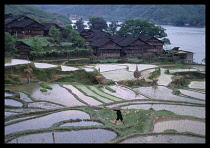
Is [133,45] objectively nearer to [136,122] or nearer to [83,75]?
[83,75]

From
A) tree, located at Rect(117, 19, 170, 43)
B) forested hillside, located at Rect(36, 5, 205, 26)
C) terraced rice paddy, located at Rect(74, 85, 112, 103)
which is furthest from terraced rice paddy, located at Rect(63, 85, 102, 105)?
forested hillside, located at Rect(36, 5, 205, 26)

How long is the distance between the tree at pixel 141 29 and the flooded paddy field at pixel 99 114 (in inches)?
1301

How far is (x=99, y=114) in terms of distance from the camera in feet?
50.6

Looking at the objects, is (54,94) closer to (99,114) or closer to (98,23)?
(99,114)

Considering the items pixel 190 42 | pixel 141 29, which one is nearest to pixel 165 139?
pixel 141 29

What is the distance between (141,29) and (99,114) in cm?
4583

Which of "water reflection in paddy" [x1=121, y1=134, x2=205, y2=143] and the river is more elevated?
the river

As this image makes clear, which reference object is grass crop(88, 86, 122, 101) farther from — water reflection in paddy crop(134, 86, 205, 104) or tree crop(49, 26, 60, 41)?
tree crop(49, 26, 60, 41)

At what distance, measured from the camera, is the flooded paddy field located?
11509 millimetres

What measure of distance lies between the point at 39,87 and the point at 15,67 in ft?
12.9

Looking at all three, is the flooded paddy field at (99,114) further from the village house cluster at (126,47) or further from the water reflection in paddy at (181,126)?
the village house cluster at (126,47)

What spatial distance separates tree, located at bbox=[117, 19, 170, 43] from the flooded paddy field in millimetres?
33057

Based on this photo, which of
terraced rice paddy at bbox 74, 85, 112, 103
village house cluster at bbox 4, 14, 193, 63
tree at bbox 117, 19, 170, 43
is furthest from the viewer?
tree at bbox 117, 19, 170, 43

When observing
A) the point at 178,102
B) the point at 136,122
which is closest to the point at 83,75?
the point at 178,102
